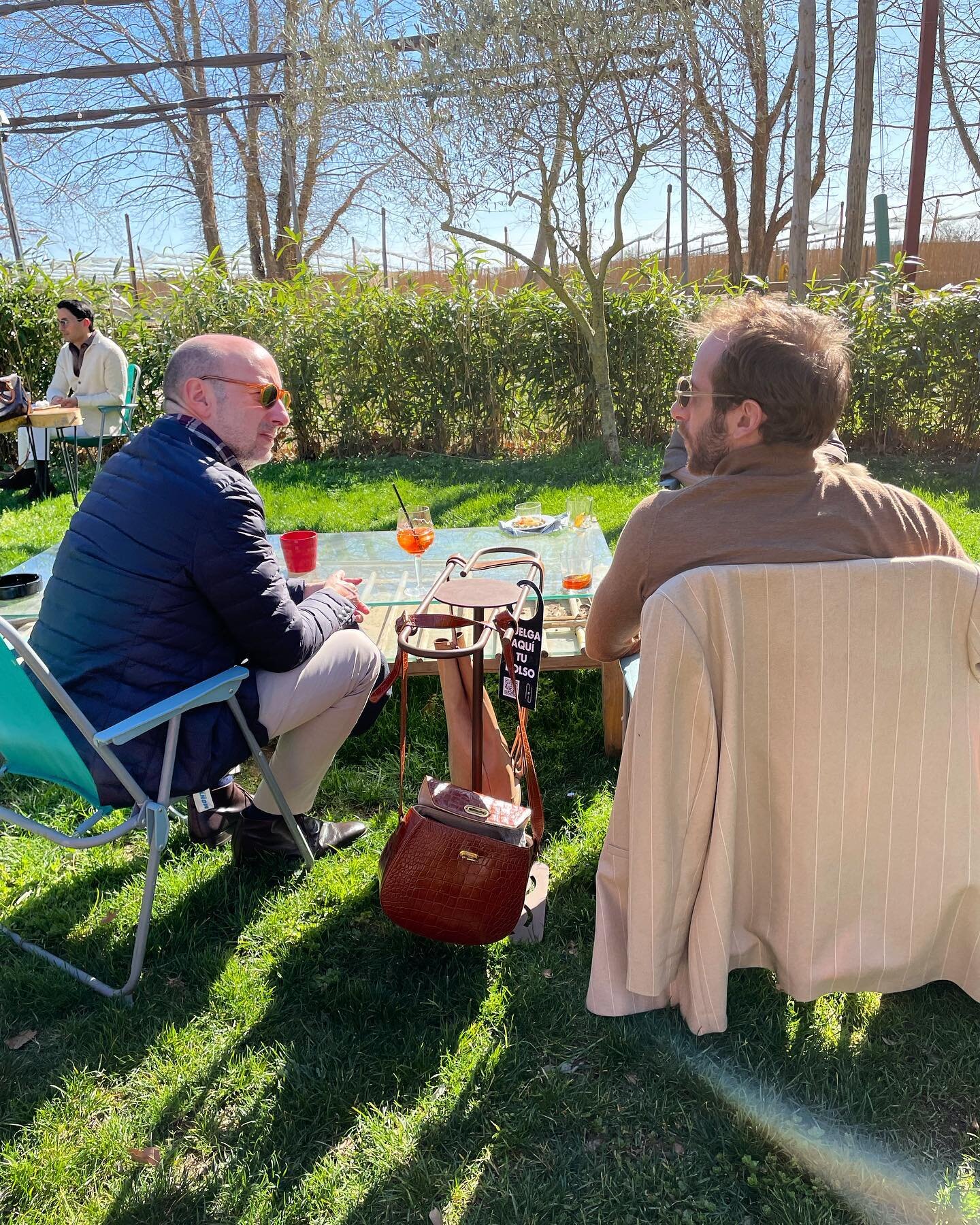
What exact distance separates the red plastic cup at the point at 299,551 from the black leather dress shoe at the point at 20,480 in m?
5.11

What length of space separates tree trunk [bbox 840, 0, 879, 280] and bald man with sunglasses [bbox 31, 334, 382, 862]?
9.73 meters

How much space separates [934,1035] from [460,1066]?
998 mm

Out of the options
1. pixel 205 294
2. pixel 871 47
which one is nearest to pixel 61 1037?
pixel 205 294

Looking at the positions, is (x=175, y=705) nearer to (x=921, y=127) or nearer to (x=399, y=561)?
(x=399, y=561)

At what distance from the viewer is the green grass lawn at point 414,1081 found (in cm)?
154

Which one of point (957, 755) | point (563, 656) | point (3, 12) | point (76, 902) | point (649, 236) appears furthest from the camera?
point (3, 12)

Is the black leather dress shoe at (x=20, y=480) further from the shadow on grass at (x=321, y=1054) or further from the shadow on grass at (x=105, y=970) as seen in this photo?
the shadow on grass at (x=321, y=1054)

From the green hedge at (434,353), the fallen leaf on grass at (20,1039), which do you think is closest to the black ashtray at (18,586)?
the fallen leaf on grass at (20,1039)

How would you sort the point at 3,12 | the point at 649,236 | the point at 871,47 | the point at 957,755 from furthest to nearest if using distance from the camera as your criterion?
1. the point at 3,12
2. the point at 871,47
3. the point at 649,236
4. the point at 957,755

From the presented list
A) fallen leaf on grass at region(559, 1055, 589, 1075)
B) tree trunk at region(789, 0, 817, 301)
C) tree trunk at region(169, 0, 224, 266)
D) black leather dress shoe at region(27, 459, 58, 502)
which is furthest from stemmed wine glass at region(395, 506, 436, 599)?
tree trunk at region(169, 0, 224, 266)

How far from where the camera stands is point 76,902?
2.38m

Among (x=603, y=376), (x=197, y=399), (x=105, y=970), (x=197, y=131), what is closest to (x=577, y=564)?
(x=197, y=399)

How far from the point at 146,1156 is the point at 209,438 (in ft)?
5.00

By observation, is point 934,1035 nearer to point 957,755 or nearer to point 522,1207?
point 957,755
